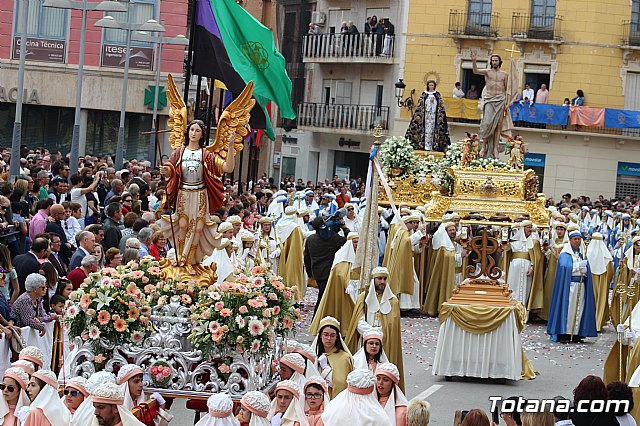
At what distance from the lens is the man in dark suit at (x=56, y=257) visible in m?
13.8

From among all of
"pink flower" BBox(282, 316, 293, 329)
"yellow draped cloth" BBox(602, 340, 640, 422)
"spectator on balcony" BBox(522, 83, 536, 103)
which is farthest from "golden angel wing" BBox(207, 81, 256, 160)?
"spectator on balcony" BBox(522, 83, 536, 103)

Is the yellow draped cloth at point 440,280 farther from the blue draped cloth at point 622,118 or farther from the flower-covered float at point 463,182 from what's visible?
the blue draped cloth at point 622,118

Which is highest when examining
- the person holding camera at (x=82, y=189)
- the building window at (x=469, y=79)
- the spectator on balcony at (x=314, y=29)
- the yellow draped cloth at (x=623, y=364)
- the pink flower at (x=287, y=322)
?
the spectator on balcony at (x=314, y=29)

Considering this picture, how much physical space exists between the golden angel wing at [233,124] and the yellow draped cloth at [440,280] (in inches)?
405

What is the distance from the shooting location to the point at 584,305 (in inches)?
758

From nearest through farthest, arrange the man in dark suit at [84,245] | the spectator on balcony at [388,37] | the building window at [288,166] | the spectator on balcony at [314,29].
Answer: the man in dark suit at [84,245], the spectator on balcony at [388,37], the spectator on balcony at [314,29], the building window at [288,166]

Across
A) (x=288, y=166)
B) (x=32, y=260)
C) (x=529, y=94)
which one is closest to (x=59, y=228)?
(x=32, y=260)

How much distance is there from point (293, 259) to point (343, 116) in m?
24.2

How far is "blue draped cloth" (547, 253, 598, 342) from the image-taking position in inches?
755

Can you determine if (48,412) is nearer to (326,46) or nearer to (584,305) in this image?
(584,305)

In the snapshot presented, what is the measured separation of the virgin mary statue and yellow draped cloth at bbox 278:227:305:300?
7.07m

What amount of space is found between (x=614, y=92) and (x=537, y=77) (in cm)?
240

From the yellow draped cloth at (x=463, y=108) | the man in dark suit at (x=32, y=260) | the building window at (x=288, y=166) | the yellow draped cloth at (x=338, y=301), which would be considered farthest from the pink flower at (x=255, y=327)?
the building window at (x=288, y=166)

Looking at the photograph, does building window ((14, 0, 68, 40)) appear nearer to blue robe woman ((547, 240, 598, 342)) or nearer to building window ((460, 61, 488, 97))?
building window ((460, 61, 488, 97))
